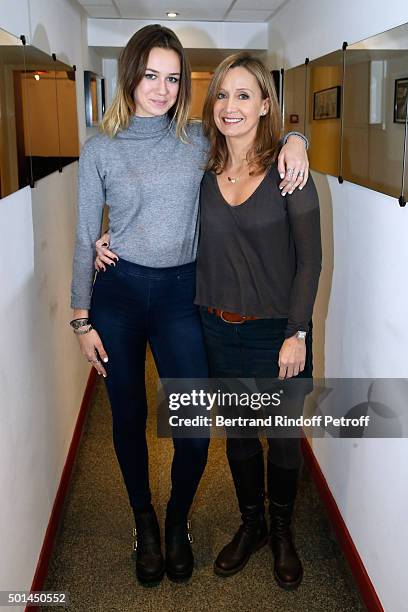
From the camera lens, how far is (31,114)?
2.28 metres

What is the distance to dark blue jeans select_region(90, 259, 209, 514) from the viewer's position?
1986mm

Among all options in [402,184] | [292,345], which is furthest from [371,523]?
[402,184]

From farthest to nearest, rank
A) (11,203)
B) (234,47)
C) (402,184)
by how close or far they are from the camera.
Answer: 1. (234,47)
2. (11,203)
3. (402,184)

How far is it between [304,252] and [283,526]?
1.04 m

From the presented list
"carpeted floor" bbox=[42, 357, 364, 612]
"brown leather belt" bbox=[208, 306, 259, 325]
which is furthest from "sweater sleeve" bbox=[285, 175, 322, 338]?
"carpeted floor" bbox=[42, 357, 364, 612]

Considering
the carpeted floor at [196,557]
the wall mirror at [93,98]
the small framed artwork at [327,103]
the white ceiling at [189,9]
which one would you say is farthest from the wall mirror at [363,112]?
the wall mirror at [93,98]

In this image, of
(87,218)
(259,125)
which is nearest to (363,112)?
(259,125)

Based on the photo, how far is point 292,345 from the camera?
1938mm

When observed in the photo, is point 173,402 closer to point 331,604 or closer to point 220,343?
point 220,343

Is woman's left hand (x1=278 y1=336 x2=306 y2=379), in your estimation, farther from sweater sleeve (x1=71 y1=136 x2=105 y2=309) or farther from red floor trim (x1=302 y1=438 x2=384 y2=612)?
red floor trim (x1=302 y1=438 x2=384 y2=612)

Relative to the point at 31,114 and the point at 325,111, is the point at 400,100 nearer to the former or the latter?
the point at 325,111

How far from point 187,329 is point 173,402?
268 millimetres

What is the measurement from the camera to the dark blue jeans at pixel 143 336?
1.99m

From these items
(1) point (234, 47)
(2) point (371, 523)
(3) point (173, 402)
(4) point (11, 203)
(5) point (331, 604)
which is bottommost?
(5) point (331, 604)
